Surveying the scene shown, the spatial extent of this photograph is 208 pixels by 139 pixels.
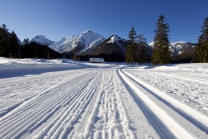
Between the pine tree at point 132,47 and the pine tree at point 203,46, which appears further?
the pine tree at point 132,47

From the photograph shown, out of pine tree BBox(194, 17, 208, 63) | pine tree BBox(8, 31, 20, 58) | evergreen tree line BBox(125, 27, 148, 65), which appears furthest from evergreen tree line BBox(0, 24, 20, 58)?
pine tree BBox(194, 17, 208, 63)

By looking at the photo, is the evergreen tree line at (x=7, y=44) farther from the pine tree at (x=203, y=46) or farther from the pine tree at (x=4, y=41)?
the pine tree at (x=203, y=46)

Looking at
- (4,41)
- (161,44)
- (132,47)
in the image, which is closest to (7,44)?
(4,41)

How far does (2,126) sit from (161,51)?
3333 cm

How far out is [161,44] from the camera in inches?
1227

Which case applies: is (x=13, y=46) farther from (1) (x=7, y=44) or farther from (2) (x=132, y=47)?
(2) (x=132, y=47)

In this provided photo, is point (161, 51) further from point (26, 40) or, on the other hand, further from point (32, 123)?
point (26, 40)

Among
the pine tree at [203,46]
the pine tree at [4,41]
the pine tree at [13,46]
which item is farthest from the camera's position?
the pine tree at [13,46]

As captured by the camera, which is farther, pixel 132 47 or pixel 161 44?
pixel 132 47

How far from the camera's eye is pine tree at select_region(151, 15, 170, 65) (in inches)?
1212

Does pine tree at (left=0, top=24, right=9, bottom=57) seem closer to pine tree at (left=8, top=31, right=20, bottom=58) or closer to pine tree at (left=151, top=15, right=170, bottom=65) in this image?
pine tree at (left=8, top=31, right=20, bottom=58)

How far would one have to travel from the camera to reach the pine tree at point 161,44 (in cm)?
3078

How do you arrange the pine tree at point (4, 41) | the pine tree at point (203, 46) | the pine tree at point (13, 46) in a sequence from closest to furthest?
1. the pine tree at point (203, 46)
2. the pine tree at point (4, 41)
3. the pine tree at point (13, 46)

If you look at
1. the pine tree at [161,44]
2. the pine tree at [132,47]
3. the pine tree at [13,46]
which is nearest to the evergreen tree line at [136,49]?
the pine tree at [132,47]
